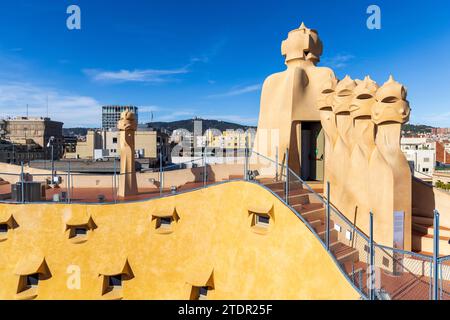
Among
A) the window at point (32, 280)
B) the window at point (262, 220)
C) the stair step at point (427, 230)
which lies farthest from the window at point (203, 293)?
the stair step at point (427, 230)

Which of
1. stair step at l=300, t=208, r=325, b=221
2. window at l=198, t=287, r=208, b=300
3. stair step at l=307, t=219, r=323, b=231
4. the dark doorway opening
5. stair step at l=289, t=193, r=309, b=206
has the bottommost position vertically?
window at l=198, t=287, r=208, b=300

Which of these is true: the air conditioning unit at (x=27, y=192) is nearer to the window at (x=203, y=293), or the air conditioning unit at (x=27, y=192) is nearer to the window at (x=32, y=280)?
the window at (x=32, y=280)

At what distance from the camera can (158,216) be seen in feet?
43.2

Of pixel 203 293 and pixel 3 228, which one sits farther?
pixel 3 228

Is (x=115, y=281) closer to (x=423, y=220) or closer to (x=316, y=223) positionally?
(x=316, y=223)

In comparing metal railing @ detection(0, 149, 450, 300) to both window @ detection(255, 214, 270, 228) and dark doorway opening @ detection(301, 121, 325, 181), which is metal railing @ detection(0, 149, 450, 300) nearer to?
window @ detection(255, 214, 270, 228)

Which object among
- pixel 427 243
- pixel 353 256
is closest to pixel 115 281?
pixel 353 256

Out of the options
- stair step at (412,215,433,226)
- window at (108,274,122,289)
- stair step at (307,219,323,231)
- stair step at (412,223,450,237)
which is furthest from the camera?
window at (108,274,122,289)

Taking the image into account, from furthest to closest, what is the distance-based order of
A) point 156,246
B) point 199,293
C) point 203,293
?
point 156,246 < point 199,293 < point 203,293

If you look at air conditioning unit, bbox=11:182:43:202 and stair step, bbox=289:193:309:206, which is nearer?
stair step, bbox=289:193:309:206

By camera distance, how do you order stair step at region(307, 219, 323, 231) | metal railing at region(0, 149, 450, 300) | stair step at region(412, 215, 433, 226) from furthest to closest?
stair step at region(412, 215, 433, 226) < stair step at region(307, 219, 323, 231) < metal railing at region(0, 149, 450, 300)

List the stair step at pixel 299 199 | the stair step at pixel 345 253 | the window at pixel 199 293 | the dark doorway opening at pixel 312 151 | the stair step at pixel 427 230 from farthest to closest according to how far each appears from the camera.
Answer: the dark doorway opening at pixel 312 151 → the window at pixel 199 293 → the stair step at pixel 299 199 → the stair step at pixel 427 230 → the stair step at pixel 345 253

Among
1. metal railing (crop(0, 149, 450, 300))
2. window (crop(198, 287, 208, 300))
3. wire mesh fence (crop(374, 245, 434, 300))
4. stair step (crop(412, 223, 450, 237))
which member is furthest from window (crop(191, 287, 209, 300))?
stair step (crop(412, 223, 450, 237))
